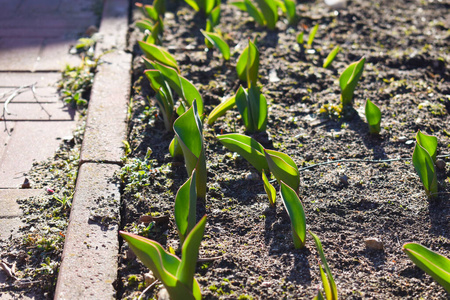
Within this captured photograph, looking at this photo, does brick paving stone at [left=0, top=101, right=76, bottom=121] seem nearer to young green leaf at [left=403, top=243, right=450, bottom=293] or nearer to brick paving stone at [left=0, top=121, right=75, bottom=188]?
brick paving stone at [left=0, top=121, right=75, bottom=188]

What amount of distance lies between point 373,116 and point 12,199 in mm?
1781

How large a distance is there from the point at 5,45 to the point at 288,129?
2174 millimetres

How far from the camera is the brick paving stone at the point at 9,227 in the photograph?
1942mm

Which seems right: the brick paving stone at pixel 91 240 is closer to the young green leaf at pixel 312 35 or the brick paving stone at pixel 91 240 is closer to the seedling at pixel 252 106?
the seedling at pixel 252 106

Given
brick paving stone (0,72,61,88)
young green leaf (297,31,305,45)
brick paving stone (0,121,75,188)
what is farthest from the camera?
young green leaf (297,31,305,45)

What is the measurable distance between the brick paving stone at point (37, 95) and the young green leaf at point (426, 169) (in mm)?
2058

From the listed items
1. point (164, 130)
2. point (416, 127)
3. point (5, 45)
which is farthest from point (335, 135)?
point (5, 45)

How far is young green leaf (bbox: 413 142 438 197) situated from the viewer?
76.0 inches

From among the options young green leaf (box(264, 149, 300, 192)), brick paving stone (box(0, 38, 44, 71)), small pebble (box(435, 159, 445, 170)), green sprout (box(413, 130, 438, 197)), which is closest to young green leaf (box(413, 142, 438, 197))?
green sprout (box(413, 130, 438, 197))

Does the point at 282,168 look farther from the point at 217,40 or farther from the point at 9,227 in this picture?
the point at 217,40

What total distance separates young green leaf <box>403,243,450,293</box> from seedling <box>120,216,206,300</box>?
0.65 m

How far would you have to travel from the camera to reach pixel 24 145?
2.46m

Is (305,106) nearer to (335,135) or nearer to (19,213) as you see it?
(335,135)

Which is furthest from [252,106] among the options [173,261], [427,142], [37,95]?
[37,95]
